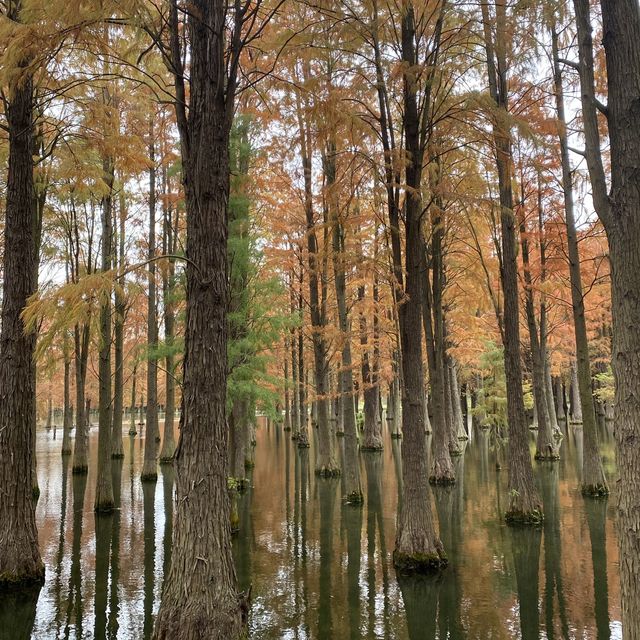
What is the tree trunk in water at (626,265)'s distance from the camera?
3393 millimetres

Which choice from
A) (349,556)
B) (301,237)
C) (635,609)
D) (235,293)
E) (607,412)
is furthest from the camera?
(607,412)

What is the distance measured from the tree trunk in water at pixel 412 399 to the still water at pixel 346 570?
42cm

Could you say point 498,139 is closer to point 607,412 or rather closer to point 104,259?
point 104,259

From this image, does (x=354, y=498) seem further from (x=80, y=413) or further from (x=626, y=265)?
(x=80, y=413)

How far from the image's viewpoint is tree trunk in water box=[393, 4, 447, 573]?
26.5 ft

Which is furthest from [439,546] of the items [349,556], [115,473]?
[115,473]

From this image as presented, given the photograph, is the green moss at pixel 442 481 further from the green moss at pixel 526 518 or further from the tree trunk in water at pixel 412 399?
the tree trunk in water at pixel 412 399

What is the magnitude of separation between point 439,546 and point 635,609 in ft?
17.3

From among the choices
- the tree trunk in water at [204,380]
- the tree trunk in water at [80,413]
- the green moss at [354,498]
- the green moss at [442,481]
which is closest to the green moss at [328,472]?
the green moss at [442,481]

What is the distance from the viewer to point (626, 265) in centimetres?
353

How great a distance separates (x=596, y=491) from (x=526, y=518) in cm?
343

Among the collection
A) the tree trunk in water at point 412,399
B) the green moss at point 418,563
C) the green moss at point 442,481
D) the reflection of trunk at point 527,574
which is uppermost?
the tree trunk in water at point 412,399

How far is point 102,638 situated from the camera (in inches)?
228

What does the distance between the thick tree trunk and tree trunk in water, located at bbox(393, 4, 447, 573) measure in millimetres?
4303
